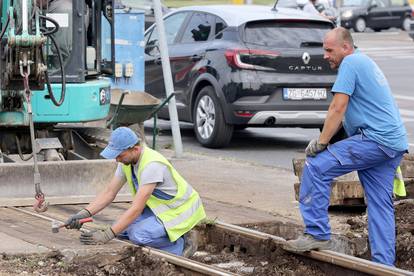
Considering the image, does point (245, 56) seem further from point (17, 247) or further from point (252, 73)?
point (17, 247)

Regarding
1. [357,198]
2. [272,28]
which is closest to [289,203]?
[357,198]

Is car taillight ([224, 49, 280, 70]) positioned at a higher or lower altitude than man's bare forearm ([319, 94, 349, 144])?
lower

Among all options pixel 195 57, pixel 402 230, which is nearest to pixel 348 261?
pixel 402 230

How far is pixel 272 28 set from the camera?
617 inches

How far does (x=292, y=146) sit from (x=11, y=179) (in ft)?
20.1

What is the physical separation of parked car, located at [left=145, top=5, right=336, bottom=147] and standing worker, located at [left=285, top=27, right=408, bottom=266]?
22.4ft

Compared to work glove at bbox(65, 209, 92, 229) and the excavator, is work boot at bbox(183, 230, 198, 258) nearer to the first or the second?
work glove at bbox(65, 209, 92, 229)

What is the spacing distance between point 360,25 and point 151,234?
3419 cm

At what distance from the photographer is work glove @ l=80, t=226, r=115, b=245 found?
8477mm

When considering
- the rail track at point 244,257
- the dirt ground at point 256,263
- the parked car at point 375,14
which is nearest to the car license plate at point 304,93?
the rail track at point 244,257

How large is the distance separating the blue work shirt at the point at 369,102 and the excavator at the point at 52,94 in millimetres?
2948

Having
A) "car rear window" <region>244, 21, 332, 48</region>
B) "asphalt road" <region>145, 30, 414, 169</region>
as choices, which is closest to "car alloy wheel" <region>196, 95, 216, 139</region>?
"asphalt road" <region>145, 30, 414, 169</region>

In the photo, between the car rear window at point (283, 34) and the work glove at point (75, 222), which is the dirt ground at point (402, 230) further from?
the car rear window at point (283, 34)

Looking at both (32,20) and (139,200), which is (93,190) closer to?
(32,20)
